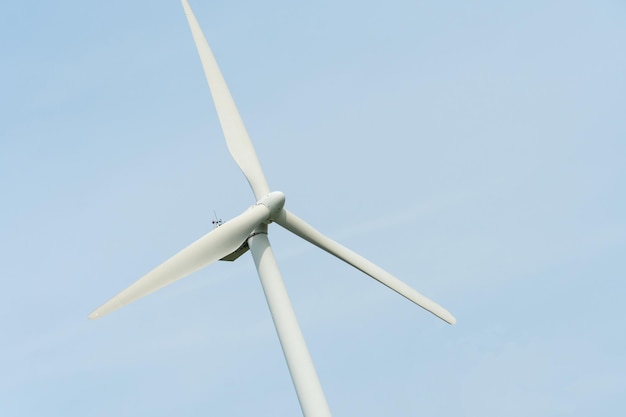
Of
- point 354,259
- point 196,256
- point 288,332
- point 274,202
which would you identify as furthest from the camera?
point 354,259

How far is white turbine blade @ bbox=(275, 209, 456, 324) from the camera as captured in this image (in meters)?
54.0

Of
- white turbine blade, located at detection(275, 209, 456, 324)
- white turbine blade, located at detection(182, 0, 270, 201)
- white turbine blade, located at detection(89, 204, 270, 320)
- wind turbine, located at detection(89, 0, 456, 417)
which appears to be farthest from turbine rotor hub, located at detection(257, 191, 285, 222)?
white turbine blade, located at detection(182, 0, 270, 201)

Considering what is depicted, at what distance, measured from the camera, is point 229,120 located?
57219mm

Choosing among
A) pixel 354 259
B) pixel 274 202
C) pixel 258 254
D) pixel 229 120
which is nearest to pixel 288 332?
pixel 258 254

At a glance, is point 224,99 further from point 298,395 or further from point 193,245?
point 298,395

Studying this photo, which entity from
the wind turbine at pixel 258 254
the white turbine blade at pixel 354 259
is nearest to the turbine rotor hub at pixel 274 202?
the wind turbine at pixel 258 254

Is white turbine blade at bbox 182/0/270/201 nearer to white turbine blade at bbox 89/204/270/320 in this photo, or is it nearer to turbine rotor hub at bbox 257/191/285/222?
turbine rotor hub at bbox 257/191/285/222

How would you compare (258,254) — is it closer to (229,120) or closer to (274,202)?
(274,202)

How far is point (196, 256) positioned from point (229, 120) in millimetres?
9157

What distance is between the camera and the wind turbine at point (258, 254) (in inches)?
1918

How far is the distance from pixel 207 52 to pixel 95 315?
16.7 meters

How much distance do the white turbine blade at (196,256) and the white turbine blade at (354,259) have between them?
196 cm

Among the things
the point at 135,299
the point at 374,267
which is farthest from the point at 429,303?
the point at 135,299

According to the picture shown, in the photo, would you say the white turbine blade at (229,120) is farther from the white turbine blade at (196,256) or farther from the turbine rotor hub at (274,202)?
the white turbine blade at (196,256)
